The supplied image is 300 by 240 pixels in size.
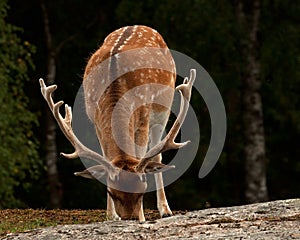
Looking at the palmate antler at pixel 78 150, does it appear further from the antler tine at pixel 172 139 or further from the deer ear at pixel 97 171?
the antler tine at pixel 172 139

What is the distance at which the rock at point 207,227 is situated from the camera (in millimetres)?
8281

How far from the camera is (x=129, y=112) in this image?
34.2ft

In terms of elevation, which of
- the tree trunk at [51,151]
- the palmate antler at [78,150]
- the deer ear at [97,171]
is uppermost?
the palmate antler at [78,150]

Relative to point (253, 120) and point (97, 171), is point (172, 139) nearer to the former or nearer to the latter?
point (97, 171)

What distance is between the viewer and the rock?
8.28m

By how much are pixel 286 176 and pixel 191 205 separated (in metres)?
2.38

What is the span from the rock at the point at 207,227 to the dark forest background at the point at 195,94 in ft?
30.6

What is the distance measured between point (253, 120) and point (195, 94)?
4.33 feet

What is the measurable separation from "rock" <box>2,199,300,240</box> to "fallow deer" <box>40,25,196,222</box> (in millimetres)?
602

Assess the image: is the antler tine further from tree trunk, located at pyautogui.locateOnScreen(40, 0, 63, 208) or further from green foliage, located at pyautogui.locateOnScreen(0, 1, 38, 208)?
tree trunk, located at pyautogui.locateOnScreen(40, 0, 63, 208)

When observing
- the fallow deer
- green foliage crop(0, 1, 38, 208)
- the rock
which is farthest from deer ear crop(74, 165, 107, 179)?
green foliage crop(0, 1, 38, 208)

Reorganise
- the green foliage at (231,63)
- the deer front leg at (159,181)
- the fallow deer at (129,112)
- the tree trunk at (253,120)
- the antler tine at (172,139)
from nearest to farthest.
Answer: the fallow deer at (129,112)
the antler tine at (172,139)
the deer front leg at (159,181)
the tree trunk at (253,120)
the green foliage at (231,63)

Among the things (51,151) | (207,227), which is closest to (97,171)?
(207,227)

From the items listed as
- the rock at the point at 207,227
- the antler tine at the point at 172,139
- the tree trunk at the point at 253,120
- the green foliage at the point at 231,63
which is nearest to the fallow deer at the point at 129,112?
the antler tine at the point at 172,139
